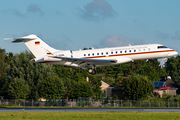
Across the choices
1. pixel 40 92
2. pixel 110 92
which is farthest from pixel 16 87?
pixel 110 92

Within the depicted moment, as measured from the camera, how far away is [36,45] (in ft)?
127

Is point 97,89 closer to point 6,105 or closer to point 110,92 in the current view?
point 110,92

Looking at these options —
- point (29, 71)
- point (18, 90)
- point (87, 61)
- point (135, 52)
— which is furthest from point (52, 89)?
→ point (135, 52)

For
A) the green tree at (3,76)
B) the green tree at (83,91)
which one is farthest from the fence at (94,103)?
the green tree at (3,76)

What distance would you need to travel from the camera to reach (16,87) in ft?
208

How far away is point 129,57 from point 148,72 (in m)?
80.9

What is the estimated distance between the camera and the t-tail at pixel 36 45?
3838 cm

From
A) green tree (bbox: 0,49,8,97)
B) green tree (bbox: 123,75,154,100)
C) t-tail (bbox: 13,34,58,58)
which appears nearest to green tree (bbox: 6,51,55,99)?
green tree (bbox: 0,49,8,97)

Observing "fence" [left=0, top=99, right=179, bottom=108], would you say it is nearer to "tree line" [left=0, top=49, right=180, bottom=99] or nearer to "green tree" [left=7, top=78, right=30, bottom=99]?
"green tree" [left=7, top=78, right=30, bottom=99]

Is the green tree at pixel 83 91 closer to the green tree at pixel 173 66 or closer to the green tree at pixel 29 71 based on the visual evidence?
the green tree at pixel 29 71

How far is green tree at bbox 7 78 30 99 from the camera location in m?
62.6

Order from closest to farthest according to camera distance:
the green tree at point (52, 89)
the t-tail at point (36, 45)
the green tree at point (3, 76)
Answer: the t-tail at point (36, 45) < the green tree at point (52, 89) < the green tree at point (3, 76)

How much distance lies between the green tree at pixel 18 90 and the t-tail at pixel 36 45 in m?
26.7

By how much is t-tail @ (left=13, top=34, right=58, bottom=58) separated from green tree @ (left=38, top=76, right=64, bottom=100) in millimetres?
22915
